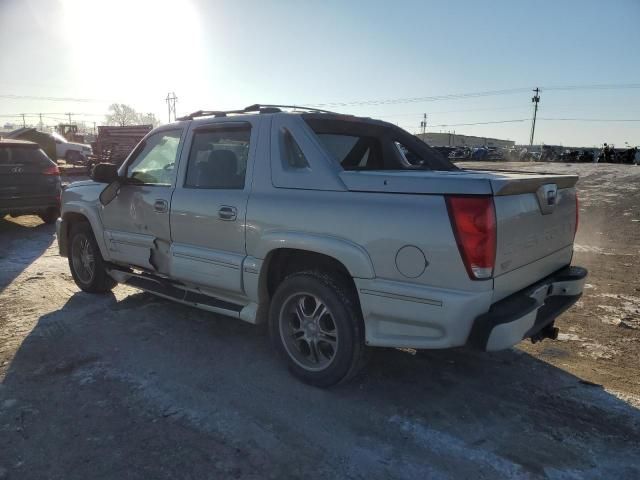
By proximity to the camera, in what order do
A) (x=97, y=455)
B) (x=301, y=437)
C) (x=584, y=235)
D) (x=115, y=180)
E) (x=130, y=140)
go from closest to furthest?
(x=97, y=455), (x=301, y=437), (x=115, y=180), (x=584, y=235), (x=130, y=140)

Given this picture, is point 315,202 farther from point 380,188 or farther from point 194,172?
point 194,172

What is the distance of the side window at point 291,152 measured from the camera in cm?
342

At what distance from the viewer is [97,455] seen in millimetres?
2613

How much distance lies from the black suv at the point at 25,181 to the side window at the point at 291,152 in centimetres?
767

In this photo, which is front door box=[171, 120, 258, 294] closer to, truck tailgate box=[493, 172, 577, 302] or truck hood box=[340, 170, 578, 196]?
truck hood box=[340, 170, 578, 196]

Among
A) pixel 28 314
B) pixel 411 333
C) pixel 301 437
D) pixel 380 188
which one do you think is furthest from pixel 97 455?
pixel 28 314

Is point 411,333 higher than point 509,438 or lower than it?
higher

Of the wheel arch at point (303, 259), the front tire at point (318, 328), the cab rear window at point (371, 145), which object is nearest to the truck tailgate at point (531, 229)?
the wheel arch at point (303, 259)

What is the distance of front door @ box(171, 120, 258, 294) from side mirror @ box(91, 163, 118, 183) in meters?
1.07

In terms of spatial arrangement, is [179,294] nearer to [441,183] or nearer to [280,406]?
[280,406]

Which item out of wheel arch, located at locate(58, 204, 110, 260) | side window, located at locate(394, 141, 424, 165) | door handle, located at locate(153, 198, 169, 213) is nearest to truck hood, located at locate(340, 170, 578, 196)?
side window, located at locate(394, 141, 424, 165)

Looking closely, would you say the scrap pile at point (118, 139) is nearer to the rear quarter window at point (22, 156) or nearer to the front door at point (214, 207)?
the rear quarter window at point (22, 156)

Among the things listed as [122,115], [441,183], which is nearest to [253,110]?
[441,183]

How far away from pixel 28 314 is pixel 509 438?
4.63 m
